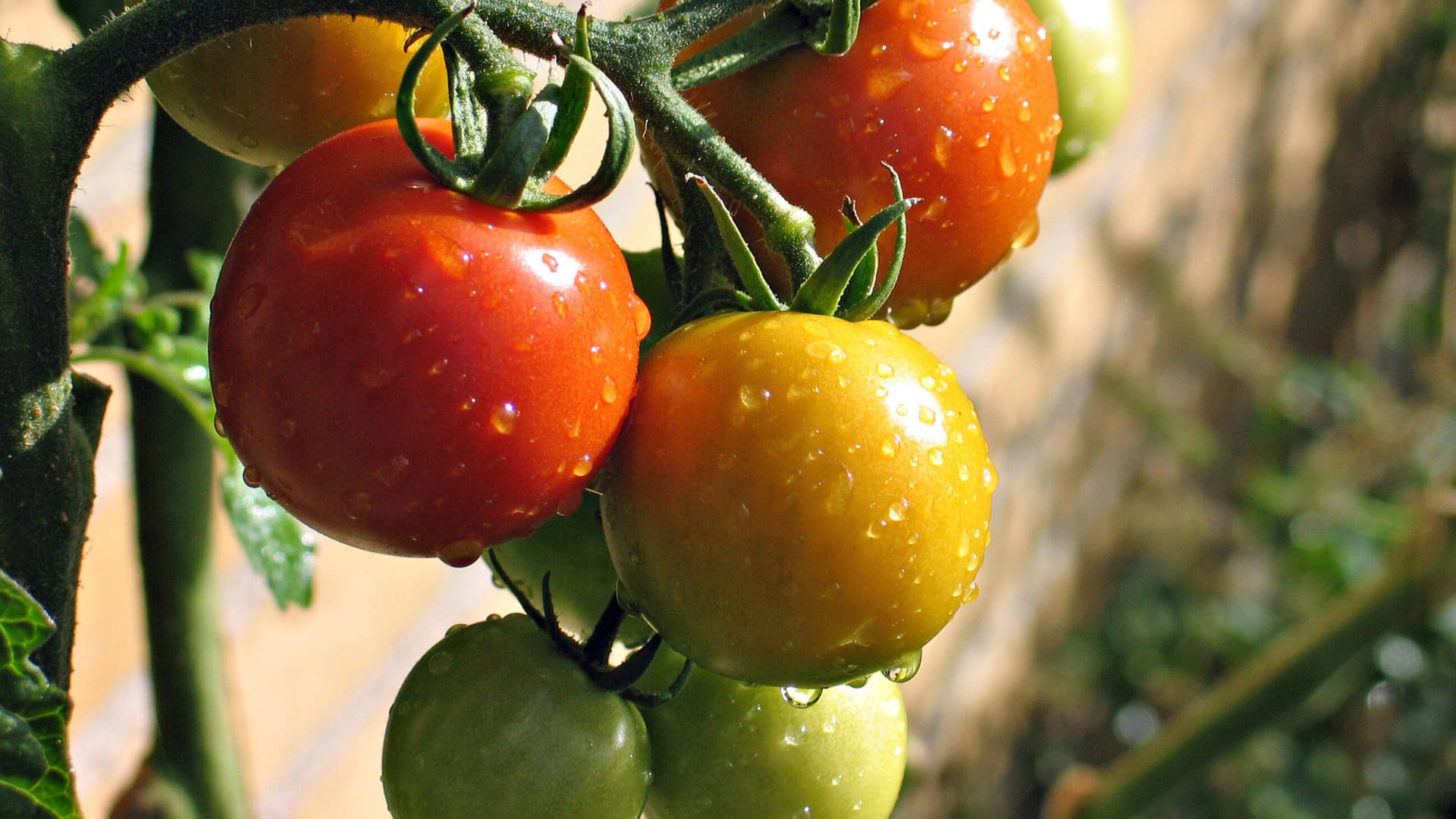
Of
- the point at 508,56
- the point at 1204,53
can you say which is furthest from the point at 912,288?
the point at 1204,53

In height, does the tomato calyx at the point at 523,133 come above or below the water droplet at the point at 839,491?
above

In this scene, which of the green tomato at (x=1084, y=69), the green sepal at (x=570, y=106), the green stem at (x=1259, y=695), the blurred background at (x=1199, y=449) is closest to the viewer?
the green sepal at (x=570, y=106)

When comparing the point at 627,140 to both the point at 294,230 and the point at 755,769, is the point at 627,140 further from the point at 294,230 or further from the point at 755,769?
the point at 755,769

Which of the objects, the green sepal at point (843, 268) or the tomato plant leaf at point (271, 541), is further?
the tomato plant leaf at point (271, 541)

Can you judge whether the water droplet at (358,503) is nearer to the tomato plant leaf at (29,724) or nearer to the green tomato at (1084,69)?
the tomato plant leaf at (29,724)

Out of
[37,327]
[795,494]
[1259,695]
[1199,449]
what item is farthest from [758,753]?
[1199,449]

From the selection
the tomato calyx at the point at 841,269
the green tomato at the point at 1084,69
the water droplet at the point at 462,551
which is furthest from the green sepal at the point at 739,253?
the green tomato at the point at 1084,69

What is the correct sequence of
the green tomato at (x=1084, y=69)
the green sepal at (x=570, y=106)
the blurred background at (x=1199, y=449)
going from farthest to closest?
the blurred background at (x=1199, y=449) → the green tomato at (x=1084, y=69) → the green sepal at (x=570, y=106)
